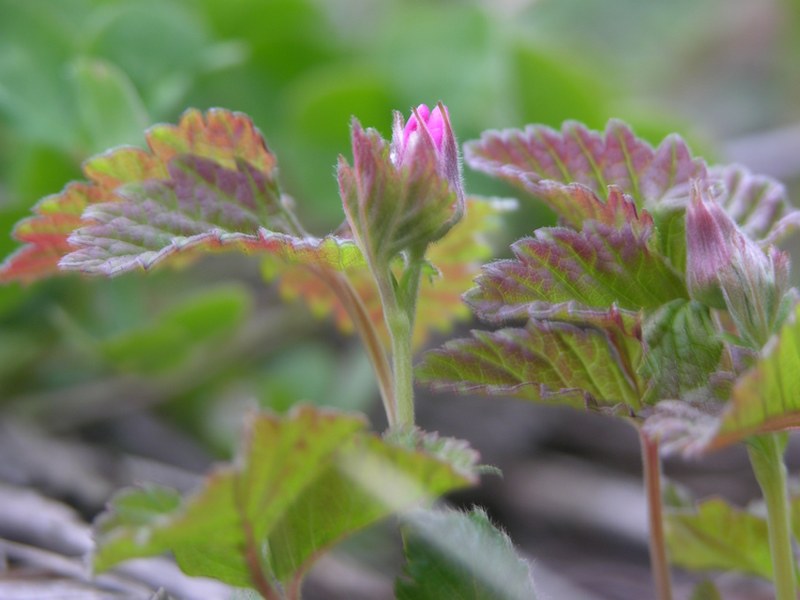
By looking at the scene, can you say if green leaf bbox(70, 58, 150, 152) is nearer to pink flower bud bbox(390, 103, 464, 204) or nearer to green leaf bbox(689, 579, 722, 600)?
pink flower bud bbox(390, 103, 464, 204)

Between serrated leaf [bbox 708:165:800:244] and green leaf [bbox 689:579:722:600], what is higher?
serrated leaf [bbox 708:165:800:244]

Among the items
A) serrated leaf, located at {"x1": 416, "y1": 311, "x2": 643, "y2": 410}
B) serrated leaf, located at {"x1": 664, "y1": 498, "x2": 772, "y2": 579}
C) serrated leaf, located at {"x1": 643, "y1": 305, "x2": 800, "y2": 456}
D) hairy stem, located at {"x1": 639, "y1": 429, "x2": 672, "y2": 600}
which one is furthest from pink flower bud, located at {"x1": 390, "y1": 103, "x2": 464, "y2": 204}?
serrated leaf, located at {"x1": 664, "y1": 498, "x2": 772, "y2": 579}

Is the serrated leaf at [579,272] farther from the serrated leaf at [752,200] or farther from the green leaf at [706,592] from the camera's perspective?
the green leaf at [706,592]

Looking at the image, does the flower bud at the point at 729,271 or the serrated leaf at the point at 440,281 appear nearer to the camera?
the flower bud at the point at 729,271

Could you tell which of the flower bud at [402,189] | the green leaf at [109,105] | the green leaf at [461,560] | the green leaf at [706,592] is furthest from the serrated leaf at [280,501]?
the green leaf at [109,105]

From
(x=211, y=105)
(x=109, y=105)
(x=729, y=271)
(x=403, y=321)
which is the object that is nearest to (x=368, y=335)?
(x=403, y=321)

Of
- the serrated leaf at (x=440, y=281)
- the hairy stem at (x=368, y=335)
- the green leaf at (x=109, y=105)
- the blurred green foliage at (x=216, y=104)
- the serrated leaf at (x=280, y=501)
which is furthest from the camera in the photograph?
the blurred green foliage at (x=216, y=104)

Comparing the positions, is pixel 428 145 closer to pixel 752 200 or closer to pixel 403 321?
pixel 403 321
